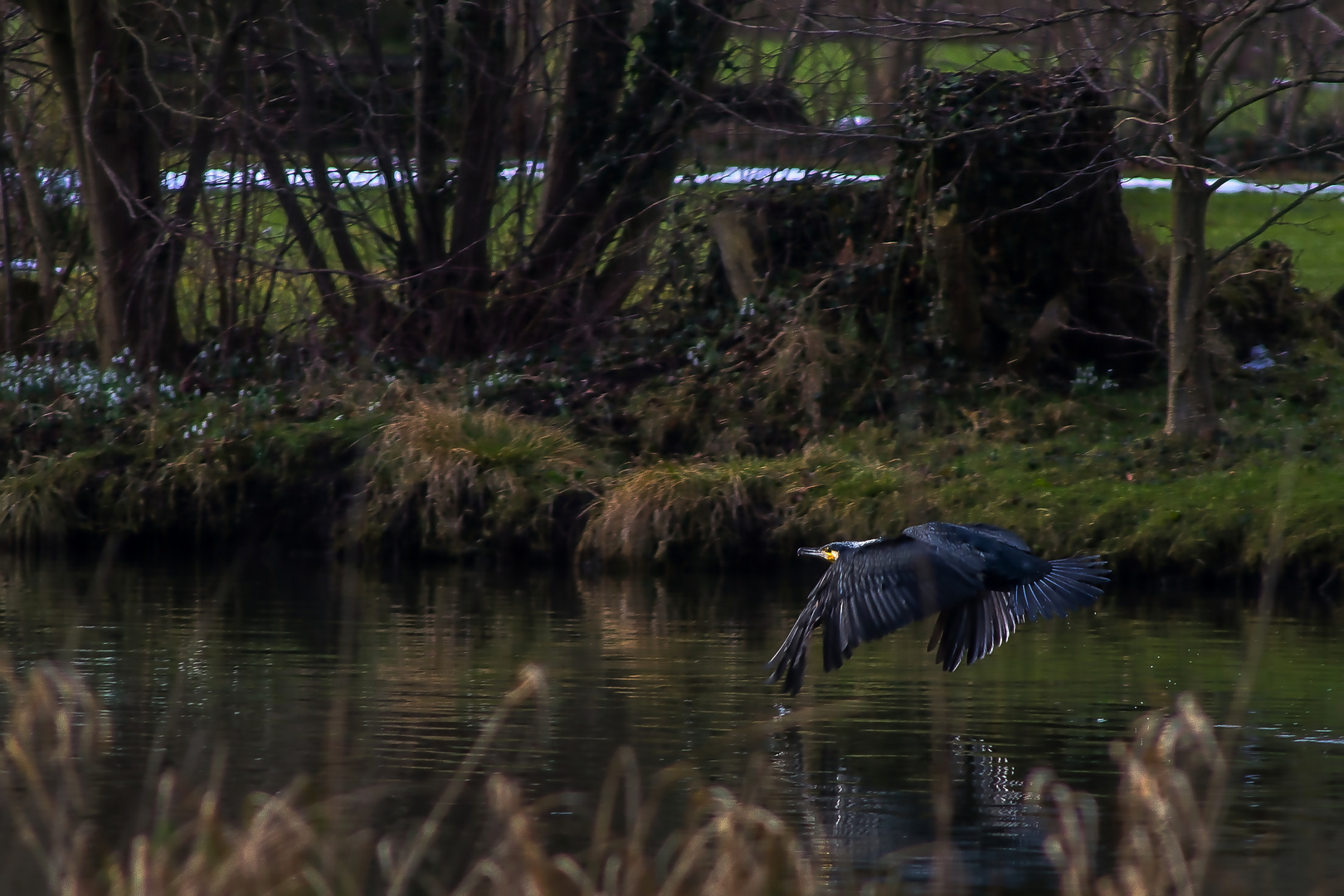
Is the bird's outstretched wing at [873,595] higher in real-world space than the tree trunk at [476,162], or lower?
lower

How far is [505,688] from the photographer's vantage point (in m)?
9.73

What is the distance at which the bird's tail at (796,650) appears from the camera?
8391 millimetres

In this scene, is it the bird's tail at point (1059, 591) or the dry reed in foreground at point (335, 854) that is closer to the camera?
the dry reed in foreground at point (335, 854)

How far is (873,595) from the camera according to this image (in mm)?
8562

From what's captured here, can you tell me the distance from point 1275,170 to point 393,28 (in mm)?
13016

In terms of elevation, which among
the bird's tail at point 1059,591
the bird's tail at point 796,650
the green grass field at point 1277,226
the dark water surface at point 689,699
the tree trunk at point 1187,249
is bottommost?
the dark water surface at point 689,699

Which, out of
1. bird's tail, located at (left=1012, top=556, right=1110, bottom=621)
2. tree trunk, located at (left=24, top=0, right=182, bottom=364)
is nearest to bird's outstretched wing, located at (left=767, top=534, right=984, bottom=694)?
bird's tail, located at (left=1012, top=556, right=1110, bottom=621)

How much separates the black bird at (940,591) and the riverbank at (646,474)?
16.7 ft

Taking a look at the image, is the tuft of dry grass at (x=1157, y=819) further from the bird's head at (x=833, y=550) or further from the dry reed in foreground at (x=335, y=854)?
the bird's head at (x=833, y=550)

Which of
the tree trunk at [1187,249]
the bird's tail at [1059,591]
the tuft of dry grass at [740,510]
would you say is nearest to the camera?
Answer: the bird's tail at [1059,591]

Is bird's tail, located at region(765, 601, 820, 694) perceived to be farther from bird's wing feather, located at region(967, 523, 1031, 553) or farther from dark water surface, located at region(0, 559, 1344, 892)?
bird's wing feather, located at region(967, 523, 1031, 553)

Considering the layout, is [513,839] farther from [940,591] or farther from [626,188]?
[626,188]

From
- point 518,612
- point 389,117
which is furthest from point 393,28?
point 518,612

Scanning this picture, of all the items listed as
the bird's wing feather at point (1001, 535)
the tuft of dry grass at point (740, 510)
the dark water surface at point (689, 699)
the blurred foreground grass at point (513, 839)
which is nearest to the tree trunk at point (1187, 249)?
the tuft of dry grass at point (740, 510)
